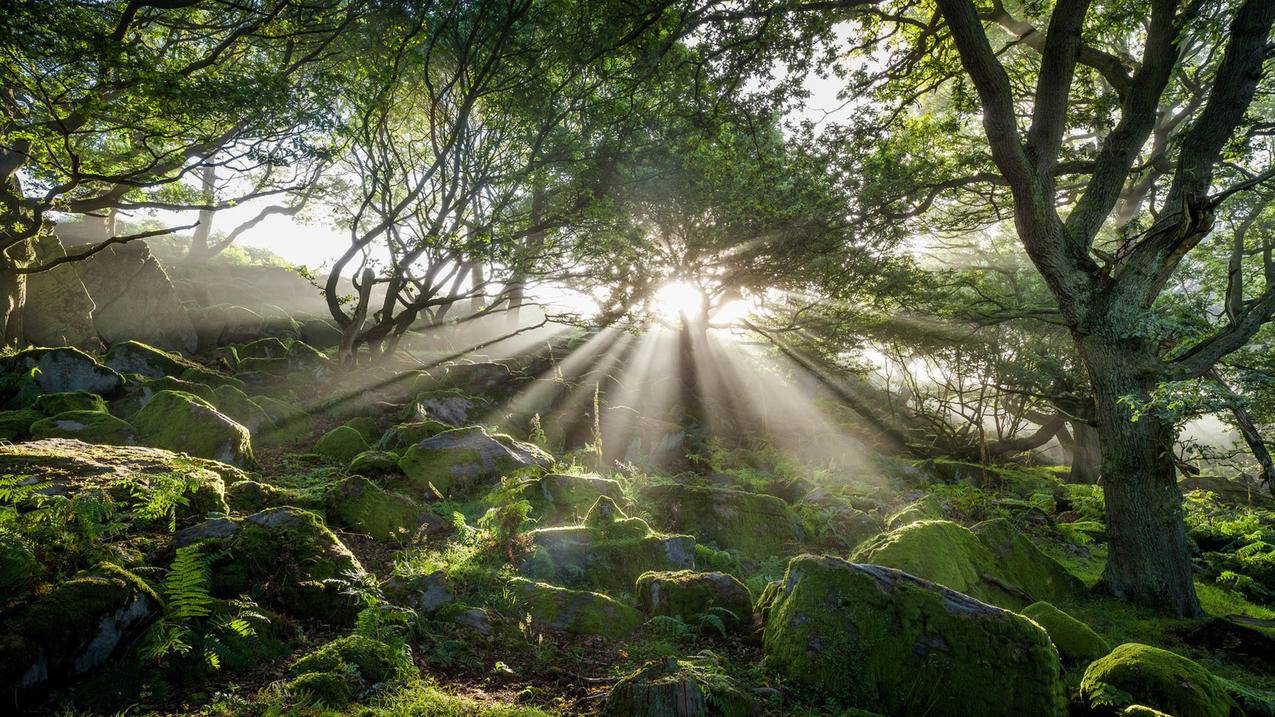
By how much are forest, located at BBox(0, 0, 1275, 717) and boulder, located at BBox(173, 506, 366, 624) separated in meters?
0.04

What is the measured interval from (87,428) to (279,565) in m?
6.60

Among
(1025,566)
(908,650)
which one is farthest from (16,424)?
(1025,566)

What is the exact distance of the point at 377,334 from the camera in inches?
643

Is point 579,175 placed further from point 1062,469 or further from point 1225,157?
point 1062,469

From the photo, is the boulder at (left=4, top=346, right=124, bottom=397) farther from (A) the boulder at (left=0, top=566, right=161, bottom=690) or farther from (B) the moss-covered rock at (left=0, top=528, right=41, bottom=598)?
(A) the boulder at (left=0, top=566, right=161, bottom=690)

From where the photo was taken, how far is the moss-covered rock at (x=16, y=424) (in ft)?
24.5

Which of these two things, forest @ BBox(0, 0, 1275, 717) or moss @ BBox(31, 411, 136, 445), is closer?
forest @ BBox(0, 0, 1275, 717)

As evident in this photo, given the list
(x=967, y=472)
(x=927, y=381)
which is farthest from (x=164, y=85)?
(x=927, y=381)

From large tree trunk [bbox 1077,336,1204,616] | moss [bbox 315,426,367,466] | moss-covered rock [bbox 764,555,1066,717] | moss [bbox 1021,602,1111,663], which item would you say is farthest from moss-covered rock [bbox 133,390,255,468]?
large tree trunk [bbox 1077,336,1204,616]

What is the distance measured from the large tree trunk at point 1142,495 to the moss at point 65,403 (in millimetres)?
16218

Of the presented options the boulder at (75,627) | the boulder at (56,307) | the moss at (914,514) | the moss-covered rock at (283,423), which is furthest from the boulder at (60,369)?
the moss at (914,514)

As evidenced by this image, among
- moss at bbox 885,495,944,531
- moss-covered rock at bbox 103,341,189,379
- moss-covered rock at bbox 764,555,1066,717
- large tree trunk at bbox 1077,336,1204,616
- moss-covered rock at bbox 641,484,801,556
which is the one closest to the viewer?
moss-covered rock at bbox 764,555,1066,717

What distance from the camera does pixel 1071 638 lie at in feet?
16.9

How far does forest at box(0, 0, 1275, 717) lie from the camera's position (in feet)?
12.5
